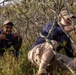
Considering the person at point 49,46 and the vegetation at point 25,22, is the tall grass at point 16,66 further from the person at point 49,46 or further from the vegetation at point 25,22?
the person at point 49,46

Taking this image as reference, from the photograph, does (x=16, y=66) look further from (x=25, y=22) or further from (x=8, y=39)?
(x=25, y=22)

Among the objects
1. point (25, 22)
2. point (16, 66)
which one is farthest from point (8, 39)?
point (25, 22)

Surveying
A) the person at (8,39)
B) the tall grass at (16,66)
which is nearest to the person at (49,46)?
the tall grass at (16,66)

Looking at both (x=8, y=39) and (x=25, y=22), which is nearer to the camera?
(x=8, y=39)

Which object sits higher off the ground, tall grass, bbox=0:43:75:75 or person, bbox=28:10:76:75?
person, bbox=28:10:76:75

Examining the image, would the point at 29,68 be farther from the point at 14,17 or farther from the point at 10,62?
the point at 14,17

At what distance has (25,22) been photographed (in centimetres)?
697

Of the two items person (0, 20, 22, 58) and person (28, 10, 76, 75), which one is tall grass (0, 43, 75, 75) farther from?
person (0, 20, 22, 58)

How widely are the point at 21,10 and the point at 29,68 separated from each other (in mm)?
1906

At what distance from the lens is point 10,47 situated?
5215 millimetres

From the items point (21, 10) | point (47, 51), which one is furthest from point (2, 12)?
point (47, 51)

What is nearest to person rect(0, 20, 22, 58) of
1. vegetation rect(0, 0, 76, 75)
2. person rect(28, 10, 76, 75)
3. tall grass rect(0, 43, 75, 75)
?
vegetation rect(0, 0, 76, 75)

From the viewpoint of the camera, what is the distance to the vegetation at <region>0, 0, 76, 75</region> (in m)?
4.51

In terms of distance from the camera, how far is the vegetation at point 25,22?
4.51m
